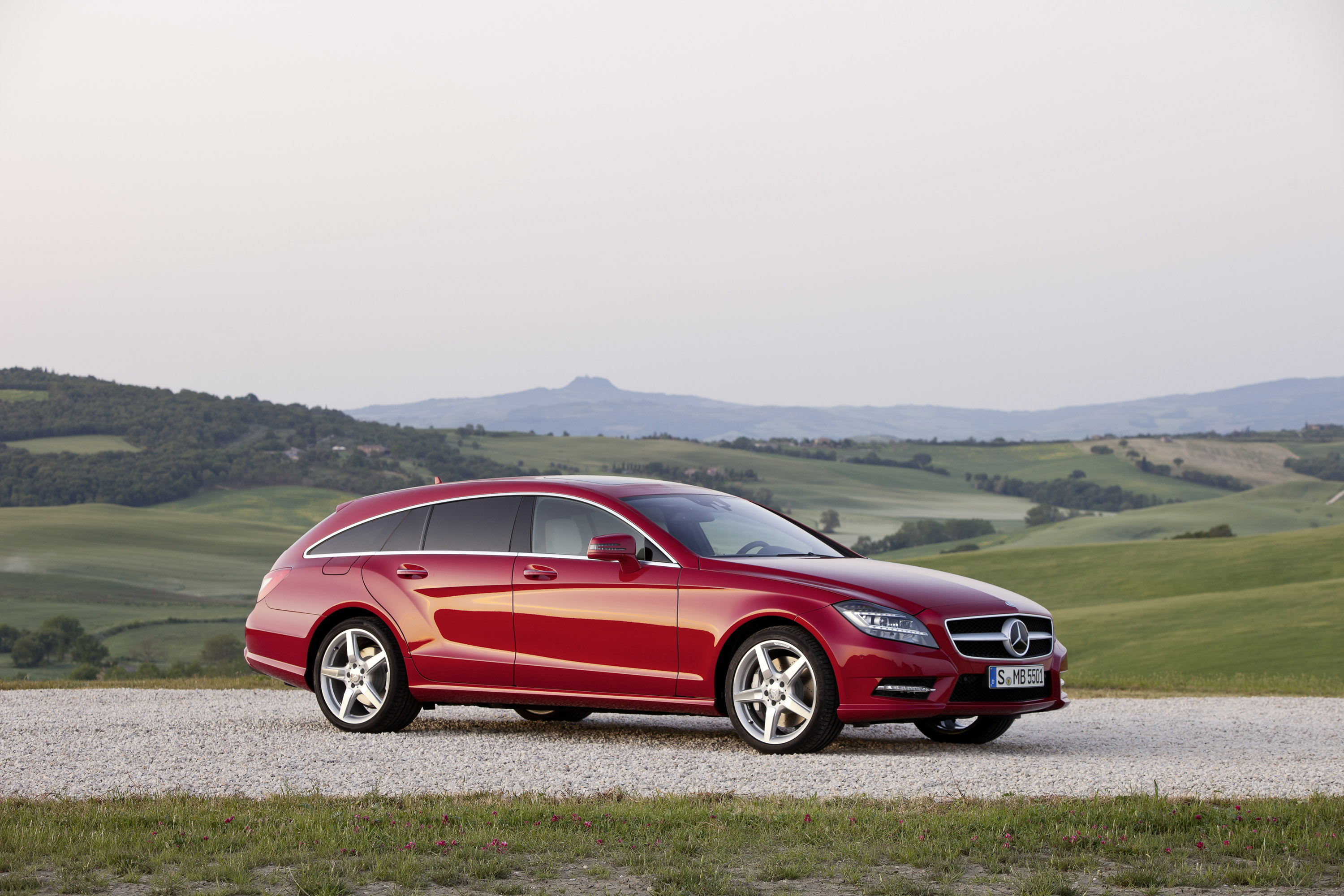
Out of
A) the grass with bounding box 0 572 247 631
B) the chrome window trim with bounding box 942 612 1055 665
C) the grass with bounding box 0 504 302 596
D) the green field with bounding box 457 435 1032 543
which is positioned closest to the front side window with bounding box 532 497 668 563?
the chrome window trim with bounding box 942 612 1055 665

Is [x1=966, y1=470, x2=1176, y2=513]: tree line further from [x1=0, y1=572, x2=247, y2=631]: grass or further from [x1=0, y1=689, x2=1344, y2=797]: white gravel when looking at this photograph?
[x1=0, y1=689, x2=1344, y2=797]: white gravel

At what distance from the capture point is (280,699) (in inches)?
522

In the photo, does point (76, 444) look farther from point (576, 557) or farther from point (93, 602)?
point (576, 557)

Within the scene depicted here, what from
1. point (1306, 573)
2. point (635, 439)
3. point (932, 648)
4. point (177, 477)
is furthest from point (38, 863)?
point (635, 439)

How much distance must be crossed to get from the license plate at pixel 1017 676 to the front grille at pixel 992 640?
0.23 ft

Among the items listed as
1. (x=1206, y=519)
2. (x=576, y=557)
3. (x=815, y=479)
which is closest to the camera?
(x=576, y=557)

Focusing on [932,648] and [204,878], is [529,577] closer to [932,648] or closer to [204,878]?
[932,648]

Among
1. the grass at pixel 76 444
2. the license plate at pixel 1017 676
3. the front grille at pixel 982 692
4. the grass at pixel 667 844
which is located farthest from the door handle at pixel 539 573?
the grass at pixel 76 444

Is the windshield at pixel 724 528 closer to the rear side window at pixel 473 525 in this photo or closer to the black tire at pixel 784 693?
the black tire at pixel 784 693

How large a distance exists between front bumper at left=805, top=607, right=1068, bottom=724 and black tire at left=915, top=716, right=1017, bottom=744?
984 millimetres

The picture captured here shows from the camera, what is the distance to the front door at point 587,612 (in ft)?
28.4

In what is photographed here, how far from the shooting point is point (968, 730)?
948 centimetres

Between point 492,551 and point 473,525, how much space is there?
306 millimetres

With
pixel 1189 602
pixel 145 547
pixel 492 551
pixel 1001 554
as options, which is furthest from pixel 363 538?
pixel 145 547
